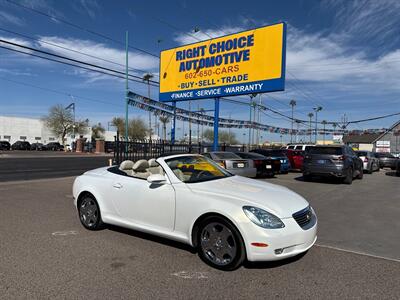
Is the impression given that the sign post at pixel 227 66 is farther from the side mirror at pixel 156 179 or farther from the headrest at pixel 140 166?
the side mirror at pixel 156 179

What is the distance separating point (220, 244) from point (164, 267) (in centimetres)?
78

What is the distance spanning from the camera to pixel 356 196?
10.4 meters

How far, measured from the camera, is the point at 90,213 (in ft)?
19.5

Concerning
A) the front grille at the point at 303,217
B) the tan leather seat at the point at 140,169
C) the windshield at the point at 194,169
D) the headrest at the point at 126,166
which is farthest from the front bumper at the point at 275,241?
the headrest at the point at 126,166

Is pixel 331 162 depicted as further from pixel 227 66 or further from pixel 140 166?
pixel 140 166

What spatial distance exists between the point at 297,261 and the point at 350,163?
1057 cm

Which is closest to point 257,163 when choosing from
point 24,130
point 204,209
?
point 204,209

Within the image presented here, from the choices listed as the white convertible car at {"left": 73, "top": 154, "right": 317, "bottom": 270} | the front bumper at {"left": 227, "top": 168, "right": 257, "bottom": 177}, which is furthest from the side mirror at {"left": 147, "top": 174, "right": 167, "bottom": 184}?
the front bumper at {"left": 227, "top": 168, "right": 257, "bottom": 177}

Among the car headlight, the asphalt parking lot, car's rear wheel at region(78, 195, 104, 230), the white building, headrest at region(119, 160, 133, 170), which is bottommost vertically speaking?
the asphalt parking lot

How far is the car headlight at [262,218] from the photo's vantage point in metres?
3.92

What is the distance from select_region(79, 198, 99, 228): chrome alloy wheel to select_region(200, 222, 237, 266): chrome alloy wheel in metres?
2.43

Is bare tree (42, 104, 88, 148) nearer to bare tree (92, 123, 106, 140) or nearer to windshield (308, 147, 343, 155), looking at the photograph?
bare tree (92, 123, 106, 140)

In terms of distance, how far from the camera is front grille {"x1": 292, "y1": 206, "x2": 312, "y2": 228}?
414 cm

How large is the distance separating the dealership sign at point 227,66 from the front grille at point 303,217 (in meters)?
11.2
